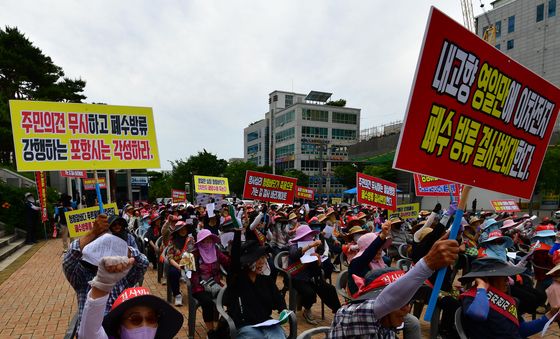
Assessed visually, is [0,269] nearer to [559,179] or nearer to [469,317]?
[469,317]


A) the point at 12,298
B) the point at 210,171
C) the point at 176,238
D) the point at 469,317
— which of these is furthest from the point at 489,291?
the point at 210,171

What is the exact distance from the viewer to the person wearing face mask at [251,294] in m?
3.48

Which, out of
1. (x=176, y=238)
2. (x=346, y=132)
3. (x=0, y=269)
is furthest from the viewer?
(x=346, y=132)

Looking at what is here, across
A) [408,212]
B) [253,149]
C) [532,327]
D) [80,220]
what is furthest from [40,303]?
[253,149]

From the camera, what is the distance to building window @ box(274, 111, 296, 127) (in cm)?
6406

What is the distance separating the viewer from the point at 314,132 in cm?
6338

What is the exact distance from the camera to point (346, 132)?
6650 centimetres

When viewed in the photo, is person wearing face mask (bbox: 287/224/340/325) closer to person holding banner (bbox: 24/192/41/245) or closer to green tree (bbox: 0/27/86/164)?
person holding banner (bbox: 24/192/41/245)

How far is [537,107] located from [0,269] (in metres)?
11.7

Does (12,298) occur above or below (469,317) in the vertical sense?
below

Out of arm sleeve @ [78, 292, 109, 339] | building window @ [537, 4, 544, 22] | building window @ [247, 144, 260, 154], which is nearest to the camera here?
arm sleeve @ [78, 292, 109, 339]

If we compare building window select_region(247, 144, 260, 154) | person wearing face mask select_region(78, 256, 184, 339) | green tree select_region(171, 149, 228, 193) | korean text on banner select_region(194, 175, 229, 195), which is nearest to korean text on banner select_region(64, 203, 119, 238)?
person wearing face mask select_region(78, 256, 184, 339)

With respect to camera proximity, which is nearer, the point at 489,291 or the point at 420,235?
the point at 489,291

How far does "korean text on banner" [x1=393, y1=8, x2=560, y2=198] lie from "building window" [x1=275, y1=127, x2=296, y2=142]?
60437 millimetres
